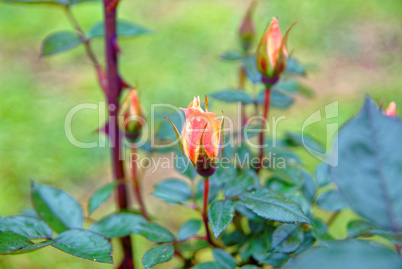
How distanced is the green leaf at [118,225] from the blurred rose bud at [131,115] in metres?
0.12

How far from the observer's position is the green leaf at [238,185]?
1.46 ft

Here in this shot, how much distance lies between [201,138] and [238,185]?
0.08m

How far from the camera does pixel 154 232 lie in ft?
1.52

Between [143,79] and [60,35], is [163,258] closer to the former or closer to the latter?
[60,35]

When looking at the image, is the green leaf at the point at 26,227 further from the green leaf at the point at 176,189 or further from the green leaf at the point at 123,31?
the green leaf at the point at 123,31

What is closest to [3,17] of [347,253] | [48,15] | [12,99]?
[48,15]

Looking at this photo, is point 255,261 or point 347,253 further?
point 255,261

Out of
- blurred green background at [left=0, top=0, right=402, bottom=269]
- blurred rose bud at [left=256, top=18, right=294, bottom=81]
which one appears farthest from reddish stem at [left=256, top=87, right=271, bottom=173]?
blurred green background at [left=0, top=0, right=402, bottom=269]

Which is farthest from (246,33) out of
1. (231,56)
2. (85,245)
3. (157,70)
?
(157,70)

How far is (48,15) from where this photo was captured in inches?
84.5

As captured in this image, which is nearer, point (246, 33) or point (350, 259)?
point (350, 259)

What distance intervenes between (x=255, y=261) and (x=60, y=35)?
0.39 meters

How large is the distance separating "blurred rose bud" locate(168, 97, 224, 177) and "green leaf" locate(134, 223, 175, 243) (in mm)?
83

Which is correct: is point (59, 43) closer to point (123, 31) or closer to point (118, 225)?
point (123, 31)
